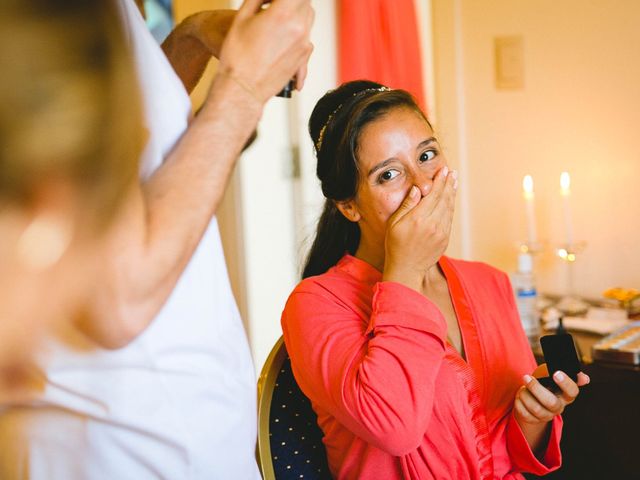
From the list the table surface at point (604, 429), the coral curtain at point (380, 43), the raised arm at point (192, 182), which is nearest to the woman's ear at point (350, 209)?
the raised arm at point (192, 182)

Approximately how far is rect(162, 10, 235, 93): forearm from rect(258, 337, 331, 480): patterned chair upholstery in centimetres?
51

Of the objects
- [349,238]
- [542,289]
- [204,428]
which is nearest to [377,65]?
[542,289]

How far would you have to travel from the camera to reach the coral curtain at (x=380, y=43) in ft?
7.48

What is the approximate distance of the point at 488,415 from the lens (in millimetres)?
1169

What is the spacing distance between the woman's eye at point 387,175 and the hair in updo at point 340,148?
5 cm

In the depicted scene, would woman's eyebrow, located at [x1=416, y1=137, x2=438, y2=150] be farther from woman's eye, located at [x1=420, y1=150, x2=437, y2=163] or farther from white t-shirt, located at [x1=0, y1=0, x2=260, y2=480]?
white t-shirt, located at [x1=0, y1=0, x2=260, y2=480]

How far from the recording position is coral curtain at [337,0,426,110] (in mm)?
2279

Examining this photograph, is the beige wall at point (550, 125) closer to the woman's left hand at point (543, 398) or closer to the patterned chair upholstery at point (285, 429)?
the woman's left hand at point (543, 398)

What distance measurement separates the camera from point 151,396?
2.02 ft

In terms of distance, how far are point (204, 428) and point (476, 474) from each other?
1.95ft

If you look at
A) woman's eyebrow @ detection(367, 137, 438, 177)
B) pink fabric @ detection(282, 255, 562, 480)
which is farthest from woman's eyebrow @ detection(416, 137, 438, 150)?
pink fabric @ detection(282, 255, 562, 480)

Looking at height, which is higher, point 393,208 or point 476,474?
point 393,208

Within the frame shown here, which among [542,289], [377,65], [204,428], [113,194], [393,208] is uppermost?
[377,65]

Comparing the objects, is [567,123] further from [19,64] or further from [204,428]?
→ [19,64]
